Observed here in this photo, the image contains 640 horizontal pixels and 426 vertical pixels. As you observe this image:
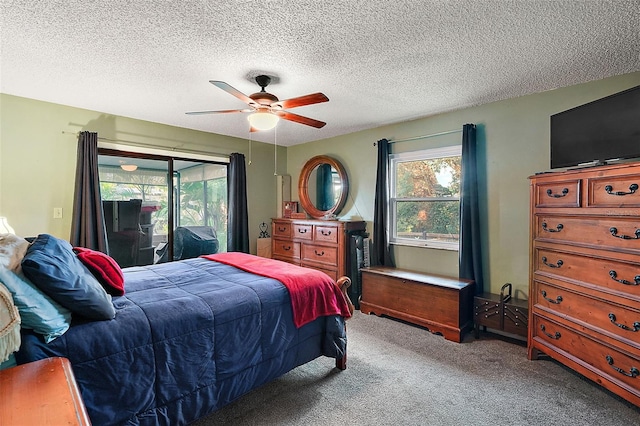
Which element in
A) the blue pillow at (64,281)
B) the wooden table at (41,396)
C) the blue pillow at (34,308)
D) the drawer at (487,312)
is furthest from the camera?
the drawer at (487,312)

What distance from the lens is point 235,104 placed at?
3309 millimetres

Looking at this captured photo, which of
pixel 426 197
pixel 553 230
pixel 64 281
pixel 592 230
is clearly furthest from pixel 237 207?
pixel 592 230

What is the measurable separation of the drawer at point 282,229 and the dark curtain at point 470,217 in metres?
2.46

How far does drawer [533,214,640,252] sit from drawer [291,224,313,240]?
8.75 feet

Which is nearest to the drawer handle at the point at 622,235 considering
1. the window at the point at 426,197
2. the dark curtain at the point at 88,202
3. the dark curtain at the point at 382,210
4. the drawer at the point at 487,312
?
the drawer at the point at 487,312

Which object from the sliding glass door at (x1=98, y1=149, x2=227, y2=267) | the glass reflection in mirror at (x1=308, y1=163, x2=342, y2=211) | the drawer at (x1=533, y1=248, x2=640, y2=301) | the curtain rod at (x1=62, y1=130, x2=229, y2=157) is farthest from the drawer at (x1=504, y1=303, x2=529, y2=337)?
the curtain rod at (x1=62, y1=130, x2=229, y2=157)

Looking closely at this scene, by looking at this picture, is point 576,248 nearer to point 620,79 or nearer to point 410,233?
point 620,79

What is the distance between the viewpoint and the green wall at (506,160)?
9.63 feet

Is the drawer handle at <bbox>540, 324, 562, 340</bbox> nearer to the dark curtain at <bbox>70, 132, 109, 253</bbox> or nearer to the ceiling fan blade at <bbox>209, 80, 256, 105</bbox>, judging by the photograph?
the ceiling fan blade at <bbox>209, 80, 256, 105</bbox>

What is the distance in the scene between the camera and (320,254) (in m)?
4.31

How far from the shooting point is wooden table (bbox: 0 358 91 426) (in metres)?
0.88

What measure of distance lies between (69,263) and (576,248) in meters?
3.24

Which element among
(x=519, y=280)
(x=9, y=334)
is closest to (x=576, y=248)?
(x=519, y=280)

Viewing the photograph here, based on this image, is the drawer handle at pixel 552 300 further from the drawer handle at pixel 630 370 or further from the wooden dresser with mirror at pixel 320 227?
the wooden dresser with mirror at pixel 320 227
